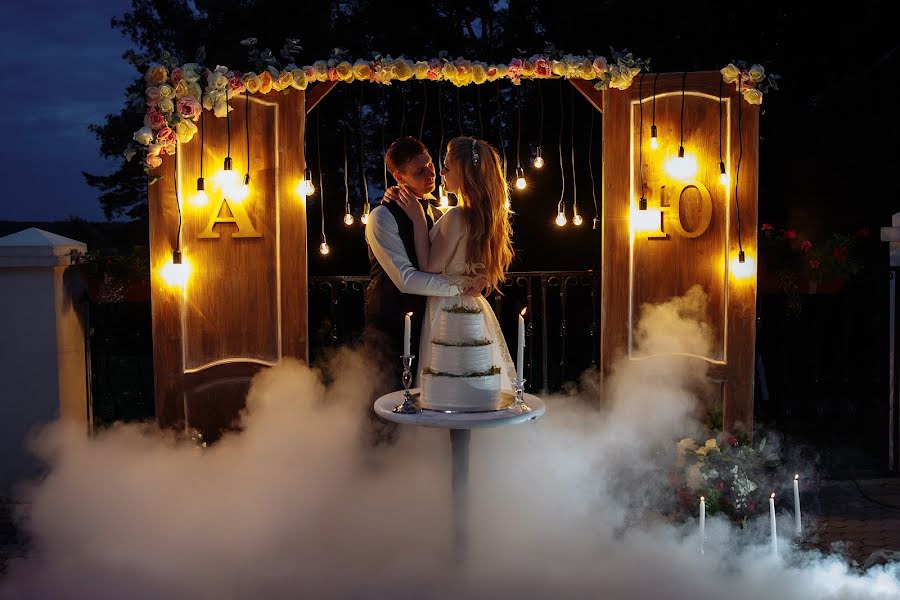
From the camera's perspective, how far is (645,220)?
19.7 feet

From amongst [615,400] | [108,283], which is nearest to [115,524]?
[108,283]

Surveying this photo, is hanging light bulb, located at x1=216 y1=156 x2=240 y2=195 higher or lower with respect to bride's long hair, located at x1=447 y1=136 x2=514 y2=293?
higher

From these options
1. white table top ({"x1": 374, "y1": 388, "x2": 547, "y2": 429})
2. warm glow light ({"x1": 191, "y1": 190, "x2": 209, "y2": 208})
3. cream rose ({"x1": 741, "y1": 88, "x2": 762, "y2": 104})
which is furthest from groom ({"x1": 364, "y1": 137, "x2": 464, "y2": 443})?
cream rose ({"x1": 741, "y1": 88, "x2": 762, "y2": 104})

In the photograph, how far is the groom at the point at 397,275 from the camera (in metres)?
4.60

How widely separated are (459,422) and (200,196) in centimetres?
283

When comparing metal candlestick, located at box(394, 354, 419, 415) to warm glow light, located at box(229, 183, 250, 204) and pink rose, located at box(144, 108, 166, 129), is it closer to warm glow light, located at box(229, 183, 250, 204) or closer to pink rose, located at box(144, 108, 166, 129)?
warm glow light, located at box(229, 183, 250, 204)

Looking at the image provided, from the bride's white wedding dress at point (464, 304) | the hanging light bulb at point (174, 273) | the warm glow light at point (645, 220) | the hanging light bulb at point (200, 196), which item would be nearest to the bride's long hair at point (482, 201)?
the bride's white wedding dress at point (464, 304)

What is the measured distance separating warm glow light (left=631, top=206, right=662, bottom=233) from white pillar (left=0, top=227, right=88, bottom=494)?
3.82 metres

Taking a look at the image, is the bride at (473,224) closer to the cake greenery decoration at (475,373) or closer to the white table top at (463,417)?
the cake greenery decoration at (475,373)

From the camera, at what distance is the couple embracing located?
4.48 metres

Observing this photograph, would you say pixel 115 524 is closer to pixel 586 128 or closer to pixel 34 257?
pixel 34 257

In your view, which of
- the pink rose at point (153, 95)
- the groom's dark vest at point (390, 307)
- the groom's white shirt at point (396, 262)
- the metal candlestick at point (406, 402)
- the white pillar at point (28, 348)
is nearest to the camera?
the metal candlestick at point (406, 402)

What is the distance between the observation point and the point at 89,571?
179 inches

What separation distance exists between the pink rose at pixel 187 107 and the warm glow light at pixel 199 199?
0.48m
